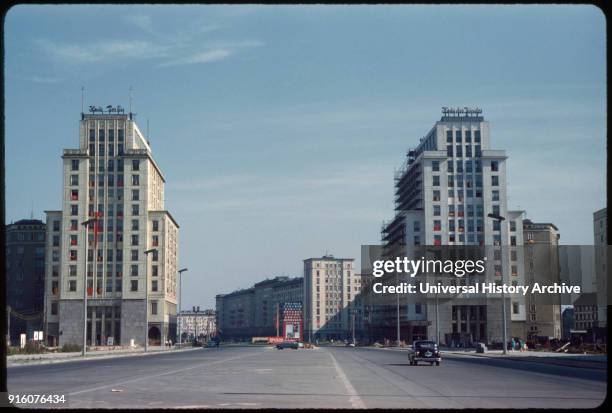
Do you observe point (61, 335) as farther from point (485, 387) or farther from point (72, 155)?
point (485, 387)

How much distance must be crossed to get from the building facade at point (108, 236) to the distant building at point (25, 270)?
105 feet

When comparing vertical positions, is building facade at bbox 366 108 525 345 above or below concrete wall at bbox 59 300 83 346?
above

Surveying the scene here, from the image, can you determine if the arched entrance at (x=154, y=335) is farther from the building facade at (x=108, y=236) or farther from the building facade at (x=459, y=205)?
the building facade at (x=459, y=205)

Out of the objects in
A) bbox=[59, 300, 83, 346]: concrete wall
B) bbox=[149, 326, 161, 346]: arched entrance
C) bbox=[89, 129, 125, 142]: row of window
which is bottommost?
bbox=[149, 326, 161, 346]: arched entrance

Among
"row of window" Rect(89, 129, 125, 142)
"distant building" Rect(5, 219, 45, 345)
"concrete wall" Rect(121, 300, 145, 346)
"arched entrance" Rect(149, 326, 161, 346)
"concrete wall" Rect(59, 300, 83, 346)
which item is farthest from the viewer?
"distant building" Rect(5, 219, 45, 345)

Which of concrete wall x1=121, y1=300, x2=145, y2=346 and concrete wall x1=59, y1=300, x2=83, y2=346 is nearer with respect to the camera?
concrete wall x1=59, y1=300, x2=83, y2=346

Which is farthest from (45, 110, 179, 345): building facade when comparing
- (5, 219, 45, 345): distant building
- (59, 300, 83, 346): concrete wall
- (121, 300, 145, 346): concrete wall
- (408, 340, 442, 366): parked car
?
(408, 340, 442, 366): parked car

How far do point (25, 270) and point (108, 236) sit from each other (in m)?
44.0

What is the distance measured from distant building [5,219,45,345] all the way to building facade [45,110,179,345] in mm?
32147

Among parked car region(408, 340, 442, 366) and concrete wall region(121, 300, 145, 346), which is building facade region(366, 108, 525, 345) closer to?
concrete wall region(121, 300, 145, 346)

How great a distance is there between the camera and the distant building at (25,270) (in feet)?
609

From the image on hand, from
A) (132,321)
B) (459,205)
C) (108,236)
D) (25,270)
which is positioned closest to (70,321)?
(132,321)

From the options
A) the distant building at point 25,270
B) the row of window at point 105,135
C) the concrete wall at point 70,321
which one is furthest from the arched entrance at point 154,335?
the distant building at point 25,270

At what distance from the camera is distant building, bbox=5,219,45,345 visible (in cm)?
18575
